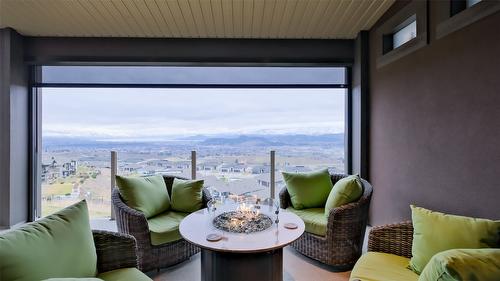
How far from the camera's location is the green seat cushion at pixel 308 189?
2.93 metres

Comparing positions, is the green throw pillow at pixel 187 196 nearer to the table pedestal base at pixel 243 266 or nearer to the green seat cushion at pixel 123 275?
the table pedestal base at pixel 243 266

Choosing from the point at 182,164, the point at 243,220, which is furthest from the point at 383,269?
the point at 182,164

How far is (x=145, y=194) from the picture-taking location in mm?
2656

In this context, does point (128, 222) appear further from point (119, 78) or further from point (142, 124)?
point (119, 78)

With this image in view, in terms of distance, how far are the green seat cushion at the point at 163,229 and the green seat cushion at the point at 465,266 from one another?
1958 millimetres

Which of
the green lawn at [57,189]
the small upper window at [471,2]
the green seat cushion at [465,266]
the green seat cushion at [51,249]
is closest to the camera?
the green seat cushion at [465,266]

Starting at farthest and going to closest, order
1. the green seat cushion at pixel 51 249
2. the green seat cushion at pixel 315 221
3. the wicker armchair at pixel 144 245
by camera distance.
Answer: the green seat cushion at pixel 315 221 < the wicker armchair at pixel 144 245 < the green seat cushion at pixel 51 249

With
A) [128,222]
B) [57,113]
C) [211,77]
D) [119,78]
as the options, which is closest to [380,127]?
[211,77]

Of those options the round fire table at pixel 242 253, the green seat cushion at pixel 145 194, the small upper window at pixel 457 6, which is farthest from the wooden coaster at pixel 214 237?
the small upper window at pixel 457 6

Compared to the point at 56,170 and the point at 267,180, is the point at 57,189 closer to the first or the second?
the point at 56,170

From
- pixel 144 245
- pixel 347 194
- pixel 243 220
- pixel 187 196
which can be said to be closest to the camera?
pixel 243 220

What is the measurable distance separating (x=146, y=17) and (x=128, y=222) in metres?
2.31

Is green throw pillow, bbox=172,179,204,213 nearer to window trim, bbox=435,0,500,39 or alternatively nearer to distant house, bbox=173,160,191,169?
distant house, bbox=173,160,191,169

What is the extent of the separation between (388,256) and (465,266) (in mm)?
827
